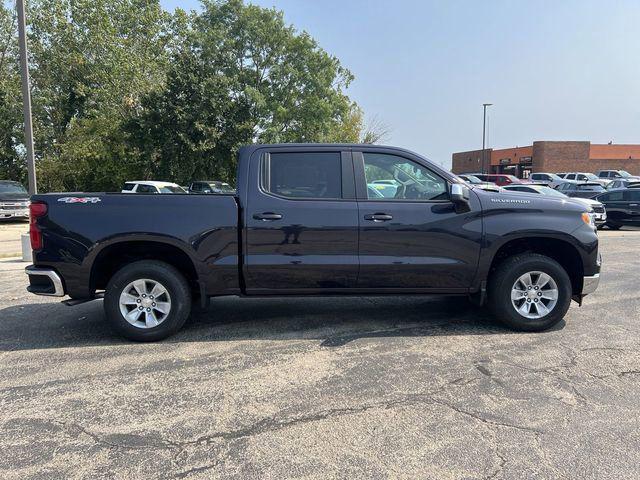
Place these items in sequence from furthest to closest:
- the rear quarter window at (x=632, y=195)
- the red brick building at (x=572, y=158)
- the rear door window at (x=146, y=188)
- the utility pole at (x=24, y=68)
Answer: the red brick building at (x=572, y=158) → the rear door window at (x=146, y=188) → the rear quarter window at (x=632, y=195) → the utility pole at (x=24, y=68)

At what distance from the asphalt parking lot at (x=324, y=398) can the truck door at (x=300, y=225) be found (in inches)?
24.8

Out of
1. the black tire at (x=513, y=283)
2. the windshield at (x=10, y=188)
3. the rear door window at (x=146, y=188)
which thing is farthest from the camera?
the windshield at (x=10, y=188)

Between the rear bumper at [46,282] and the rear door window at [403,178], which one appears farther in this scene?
the rear door window at [403,178]

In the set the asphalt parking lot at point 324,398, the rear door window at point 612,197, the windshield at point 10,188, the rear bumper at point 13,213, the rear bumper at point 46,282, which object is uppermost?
the windshield at point 10,188

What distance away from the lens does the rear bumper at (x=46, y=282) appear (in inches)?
190

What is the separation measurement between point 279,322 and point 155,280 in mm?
1477

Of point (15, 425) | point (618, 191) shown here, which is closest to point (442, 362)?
point (15, 425)

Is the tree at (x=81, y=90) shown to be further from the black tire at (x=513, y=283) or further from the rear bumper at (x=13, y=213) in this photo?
the black tire at (x=513, y=283)

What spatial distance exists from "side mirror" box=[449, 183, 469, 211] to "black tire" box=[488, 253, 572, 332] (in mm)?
830

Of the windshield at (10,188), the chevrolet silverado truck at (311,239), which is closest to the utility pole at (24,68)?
the chevrolet silverado truck at (311,239)

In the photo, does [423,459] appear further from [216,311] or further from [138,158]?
[138,158]

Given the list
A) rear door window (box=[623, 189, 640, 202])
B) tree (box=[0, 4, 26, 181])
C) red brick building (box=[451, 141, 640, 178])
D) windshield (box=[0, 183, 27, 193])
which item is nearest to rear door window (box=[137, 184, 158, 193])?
windshield (box=[0, 183, 27, 193])

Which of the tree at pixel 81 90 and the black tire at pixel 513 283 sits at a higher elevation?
the tree at pixel 81 90

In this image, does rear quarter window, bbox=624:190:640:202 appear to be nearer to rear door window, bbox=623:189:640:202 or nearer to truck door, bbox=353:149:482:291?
rear door window, bbox=623:189:640:202
